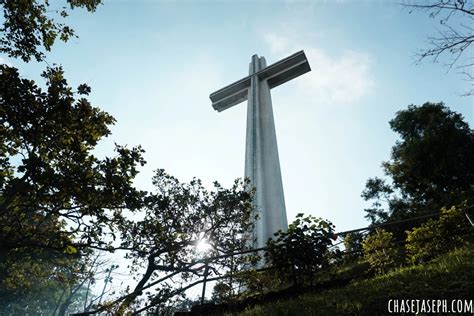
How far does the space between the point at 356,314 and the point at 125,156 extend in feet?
15.6

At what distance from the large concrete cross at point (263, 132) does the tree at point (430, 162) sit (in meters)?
7.46

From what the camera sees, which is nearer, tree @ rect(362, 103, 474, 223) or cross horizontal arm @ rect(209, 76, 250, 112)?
tree @ rect(362, 103, 474, 223)

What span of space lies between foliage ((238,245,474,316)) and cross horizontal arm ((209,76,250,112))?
1601 centimetres

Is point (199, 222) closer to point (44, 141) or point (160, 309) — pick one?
point (160, 309)

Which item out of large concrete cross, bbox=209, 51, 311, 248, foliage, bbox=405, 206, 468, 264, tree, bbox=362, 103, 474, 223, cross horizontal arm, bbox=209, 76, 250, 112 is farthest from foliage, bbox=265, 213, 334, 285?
cross horizontal arm, bbox=209, 76, 250, 112

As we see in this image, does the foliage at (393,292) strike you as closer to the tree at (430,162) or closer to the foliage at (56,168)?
the foliage at (56,168)

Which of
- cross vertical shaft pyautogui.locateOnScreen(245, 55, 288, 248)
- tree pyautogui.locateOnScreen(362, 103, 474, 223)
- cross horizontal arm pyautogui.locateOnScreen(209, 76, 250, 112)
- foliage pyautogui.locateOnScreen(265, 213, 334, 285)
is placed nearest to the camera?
foliage pyautogui.locateOnScreen(265, 213, 334, 285)

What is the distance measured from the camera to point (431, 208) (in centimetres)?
1391

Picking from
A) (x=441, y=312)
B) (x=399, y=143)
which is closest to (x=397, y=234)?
(x=399, y=143)

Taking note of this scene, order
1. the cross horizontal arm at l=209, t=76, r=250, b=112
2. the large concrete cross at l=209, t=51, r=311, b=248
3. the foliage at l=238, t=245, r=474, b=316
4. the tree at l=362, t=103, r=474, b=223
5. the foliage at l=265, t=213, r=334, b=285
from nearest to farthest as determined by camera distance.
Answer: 1. the foliage at l=238, t=245, r=474, b=316
2. the foliage at l=265, t=213, r=334, b=285
3. the large concrete cross at l=209, t=51, r=311, b=248
4. the tree at l=362, t=103, r=474, b=223
5. the cross horizontal arm at l=209, t=76, r=250, b=112

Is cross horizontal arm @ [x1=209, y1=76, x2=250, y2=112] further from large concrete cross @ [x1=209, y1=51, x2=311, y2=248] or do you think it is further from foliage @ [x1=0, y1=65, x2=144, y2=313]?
foliage @ [x1=0, y1=65, x2=144, y2=313]

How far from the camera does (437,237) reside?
6250 mm

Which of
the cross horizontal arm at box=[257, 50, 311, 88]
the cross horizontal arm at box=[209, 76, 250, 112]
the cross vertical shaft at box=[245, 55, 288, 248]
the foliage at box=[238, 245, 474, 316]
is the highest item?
the cross horizontal arm at box=[257, 50, 311, 88]

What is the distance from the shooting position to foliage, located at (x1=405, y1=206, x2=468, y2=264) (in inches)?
239
